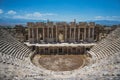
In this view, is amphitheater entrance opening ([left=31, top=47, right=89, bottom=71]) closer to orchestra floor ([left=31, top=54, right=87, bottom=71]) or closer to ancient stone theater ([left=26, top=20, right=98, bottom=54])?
orchestra floor ([left=31, top=54, right=87, bottom=71])

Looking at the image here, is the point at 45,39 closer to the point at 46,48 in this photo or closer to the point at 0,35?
the point at 46,48

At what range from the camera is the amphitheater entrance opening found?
72.1 feet

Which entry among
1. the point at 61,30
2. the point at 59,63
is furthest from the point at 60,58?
the point at 61,30

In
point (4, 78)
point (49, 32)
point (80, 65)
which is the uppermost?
point (49, 32)

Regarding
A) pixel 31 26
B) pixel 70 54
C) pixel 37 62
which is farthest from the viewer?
pixel 31 26

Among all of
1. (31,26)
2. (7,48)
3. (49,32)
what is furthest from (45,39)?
(7,48)

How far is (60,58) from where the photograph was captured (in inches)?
1022

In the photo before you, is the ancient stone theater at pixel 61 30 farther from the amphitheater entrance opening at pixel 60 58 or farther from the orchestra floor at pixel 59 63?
the orchestra floor at pixel 59 63

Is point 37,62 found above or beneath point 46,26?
beneath

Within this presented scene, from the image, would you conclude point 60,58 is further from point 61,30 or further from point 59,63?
point 61,30

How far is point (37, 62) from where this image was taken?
23.6 m

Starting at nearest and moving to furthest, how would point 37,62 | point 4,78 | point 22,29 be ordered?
point 4,78 → point 37,62 → point 22,29

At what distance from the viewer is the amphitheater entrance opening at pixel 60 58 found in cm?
2197

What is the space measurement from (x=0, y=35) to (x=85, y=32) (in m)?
19.7
